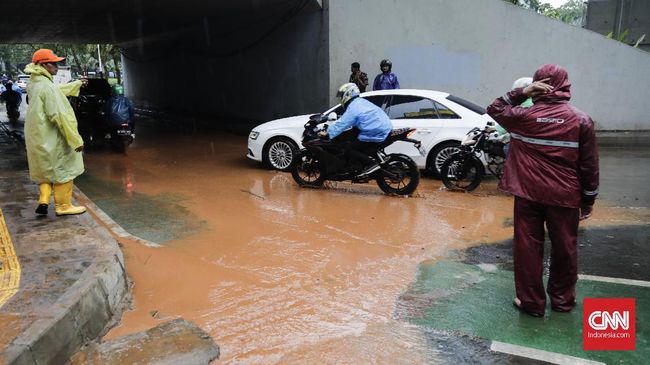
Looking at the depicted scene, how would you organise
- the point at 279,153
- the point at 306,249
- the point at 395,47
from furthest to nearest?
1. the point at 395,47
2. the point at 279,153
3. the point at 306,249

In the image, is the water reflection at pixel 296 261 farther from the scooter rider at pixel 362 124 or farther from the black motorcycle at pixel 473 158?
the scooter rider at pixel 362 124

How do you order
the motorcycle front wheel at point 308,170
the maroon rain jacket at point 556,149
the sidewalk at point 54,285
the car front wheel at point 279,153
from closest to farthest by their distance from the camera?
the sidewalk at point 54,285 < the maroon rain jacket at point 556,149 < the motorcycle front wheel at point 308,170 < the car front wheel at point 279,153

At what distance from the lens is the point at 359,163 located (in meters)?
7.86

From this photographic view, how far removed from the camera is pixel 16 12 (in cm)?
1541

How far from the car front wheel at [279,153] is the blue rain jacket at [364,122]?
6.83ft

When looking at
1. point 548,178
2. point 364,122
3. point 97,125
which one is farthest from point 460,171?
point 97,125

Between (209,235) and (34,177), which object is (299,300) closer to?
(209,235)

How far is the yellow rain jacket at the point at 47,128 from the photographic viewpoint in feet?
17.5

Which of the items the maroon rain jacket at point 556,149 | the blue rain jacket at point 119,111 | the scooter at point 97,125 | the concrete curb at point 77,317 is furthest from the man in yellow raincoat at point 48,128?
the scooter at point 97,125

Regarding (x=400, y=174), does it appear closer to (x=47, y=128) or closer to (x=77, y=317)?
(x=47, y=128)

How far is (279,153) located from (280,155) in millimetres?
43

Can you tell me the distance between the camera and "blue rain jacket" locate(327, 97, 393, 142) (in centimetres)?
750

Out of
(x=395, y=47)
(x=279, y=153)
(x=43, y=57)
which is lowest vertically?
(x=279, y=153)

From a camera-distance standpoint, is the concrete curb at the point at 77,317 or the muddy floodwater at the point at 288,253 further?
the muddy floodwater at the point at 288,253
